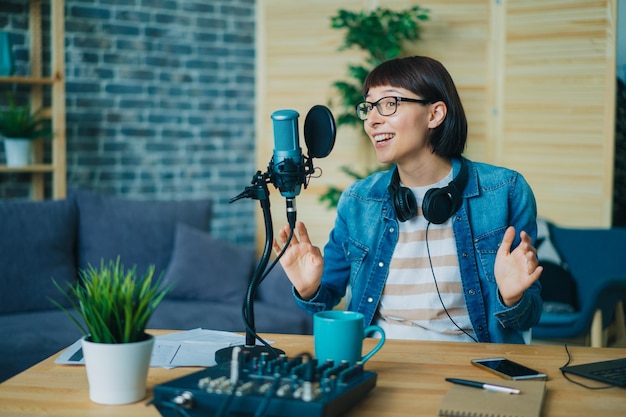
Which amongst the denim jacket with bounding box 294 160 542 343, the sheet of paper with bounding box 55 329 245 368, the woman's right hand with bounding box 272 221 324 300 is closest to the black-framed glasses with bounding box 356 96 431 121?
the denim jacket with bounding box 294 160 542 343

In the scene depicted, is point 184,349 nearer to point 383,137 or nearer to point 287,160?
point 287,160

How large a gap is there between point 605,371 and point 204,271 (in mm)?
2408

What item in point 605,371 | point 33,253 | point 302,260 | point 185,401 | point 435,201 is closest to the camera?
point 185,401

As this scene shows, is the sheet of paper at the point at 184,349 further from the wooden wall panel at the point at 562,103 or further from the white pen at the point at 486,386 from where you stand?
the wooden wall panel at the point at 562,103

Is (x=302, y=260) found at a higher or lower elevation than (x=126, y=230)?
higher

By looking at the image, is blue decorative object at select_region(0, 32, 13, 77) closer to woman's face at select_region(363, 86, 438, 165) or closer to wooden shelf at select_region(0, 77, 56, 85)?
wooden shelf at select_region(0, 77, 56, 85)

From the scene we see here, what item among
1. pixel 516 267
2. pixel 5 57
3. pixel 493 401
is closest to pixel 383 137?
pixel 516 267

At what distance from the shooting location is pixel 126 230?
349cm

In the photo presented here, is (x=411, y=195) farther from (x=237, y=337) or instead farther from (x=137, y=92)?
(x=137, y=92)

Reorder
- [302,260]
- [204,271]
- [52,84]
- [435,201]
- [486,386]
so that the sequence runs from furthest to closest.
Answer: [52,84] → [204,271] → [435,201] → [302,260] → [486,386]

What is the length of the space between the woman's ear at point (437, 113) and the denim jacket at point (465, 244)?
12 cm

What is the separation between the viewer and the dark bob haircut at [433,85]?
1.86 meters

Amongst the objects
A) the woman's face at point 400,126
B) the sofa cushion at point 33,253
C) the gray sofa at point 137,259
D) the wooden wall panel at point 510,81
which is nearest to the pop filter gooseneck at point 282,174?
the woman's face at point 400,126

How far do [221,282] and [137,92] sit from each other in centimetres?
144
